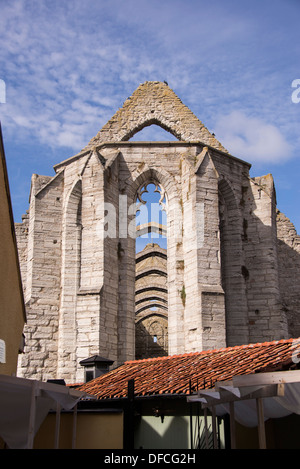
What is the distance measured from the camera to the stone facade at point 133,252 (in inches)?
539

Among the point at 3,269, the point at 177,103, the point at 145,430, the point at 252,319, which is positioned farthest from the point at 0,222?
the point at 177,103

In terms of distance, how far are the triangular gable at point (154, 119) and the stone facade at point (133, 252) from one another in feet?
0.18

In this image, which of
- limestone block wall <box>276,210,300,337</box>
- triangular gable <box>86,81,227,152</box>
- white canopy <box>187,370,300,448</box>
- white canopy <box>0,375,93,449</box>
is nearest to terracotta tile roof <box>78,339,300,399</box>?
white canopy <box>187,370,300,448</box>

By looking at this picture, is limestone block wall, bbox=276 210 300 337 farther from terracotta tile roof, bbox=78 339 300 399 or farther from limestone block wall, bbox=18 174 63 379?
terracotta tile roof, bbox=78 339 300 399

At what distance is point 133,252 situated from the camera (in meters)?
14.8

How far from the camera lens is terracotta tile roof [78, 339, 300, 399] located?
8.05 meters

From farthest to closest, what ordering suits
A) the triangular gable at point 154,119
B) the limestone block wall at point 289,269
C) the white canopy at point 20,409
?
the limestone block wall at point 289,269 < the triangular gable at point 154,119 < the white canopy at point 20,409

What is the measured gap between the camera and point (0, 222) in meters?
7.09

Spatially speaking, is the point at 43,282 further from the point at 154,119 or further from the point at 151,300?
the point at 151,300

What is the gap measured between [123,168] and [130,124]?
207 centimetres

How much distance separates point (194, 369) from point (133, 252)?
5704 millimetres

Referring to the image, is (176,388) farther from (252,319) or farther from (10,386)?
(252,319)

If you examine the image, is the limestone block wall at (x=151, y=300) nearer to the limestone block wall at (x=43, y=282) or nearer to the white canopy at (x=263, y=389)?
the limestone block wall at (x=43, y=282)

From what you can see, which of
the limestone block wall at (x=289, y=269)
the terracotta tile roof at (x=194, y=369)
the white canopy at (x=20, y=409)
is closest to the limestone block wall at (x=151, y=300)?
the limestone block wall at (x=289, y=269)
